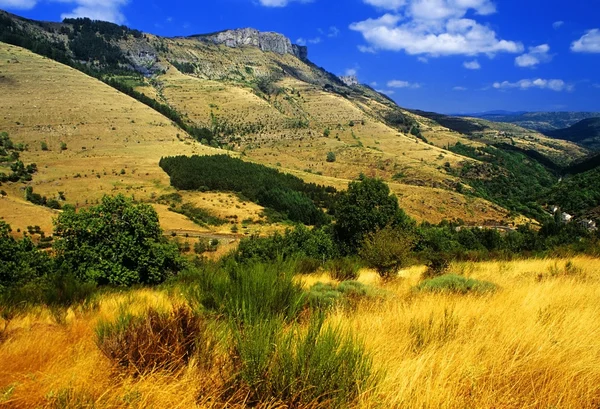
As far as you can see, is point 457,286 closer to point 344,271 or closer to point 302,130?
point 344,271

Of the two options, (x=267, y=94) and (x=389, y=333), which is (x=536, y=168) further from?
(x=389, y=333)

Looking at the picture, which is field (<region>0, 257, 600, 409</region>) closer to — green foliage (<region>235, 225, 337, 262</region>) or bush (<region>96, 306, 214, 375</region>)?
bush (<region>96, 306, 214, 375</region>)

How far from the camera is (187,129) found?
115625 mm

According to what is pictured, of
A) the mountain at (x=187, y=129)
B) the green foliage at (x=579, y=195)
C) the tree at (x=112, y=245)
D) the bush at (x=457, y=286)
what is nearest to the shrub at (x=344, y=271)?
the bush at (x=457, y=286)

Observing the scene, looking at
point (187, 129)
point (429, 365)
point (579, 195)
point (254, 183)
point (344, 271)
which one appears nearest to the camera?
point (429, 365)

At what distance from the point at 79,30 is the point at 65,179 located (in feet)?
511

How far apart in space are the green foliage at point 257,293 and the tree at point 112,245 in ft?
57.1

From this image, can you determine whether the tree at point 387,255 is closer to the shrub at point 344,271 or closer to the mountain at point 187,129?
the shrub at point 344,271

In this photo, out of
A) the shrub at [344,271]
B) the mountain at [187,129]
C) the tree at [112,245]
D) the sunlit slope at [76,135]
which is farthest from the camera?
the mountain at [187,129]

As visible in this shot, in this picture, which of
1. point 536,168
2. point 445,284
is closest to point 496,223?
point 445,284

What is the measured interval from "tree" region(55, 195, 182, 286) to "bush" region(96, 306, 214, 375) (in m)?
18.4

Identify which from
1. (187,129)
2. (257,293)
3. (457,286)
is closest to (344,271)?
(457,286)

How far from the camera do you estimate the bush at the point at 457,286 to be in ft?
20.1

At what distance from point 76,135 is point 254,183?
43398 mm
